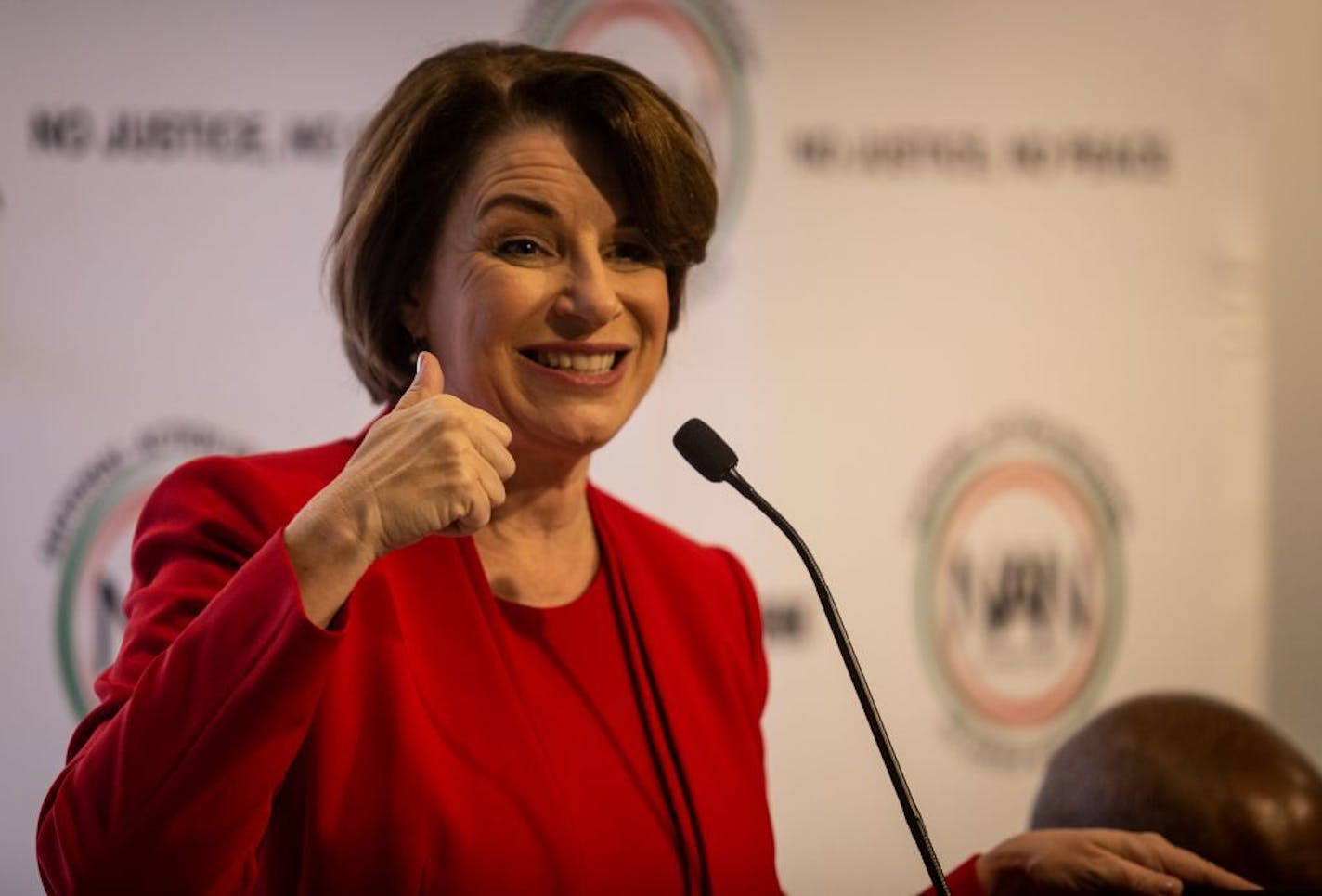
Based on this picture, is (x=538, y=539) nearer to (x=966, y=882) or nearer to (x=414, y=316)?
(x=414, y=316)

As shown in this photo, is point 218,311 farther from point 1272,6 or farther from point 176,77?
point 1272,6

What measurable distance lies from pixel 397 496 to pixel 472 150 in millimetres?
555

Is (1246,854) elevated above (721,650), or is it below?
below

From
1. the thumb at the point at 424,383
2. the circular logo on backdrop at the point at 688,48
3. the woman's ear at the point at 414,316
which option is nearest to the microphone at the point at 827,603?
the thumb at the point at 424,383

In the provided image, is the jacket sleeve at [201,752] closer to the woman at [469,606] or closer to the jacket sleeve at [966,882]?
the woman at [469,606]

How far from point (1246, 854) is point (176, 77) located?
85.6 inches

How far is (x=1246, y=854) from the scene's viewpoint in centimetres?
148

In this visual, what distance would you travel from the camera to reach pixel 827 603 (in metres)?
1.44

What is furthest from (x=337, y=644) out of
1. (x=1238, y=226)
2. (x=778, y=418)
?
(x=1238, y=226)

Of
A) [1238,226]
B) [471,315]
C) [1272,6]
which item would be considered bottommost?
[471,315]

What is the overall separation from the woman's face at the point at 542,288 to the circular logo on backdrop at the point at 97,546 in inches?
47.9

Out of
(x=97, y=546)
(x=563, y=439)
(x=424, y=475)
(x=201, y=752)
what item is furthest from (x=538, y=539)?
(x=97, y=546)

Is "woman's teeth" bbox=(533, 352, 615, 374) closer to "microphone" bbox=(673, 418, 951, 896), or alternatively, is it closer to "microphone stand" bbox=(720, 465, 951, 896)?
"microphone" bbox=(673, 418, 951, 896)

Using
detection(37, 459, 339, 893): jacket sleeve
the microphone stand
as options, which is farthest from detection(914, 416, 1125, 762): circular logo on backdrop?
detection(37, 459, 339, 893): jacket sleeve
